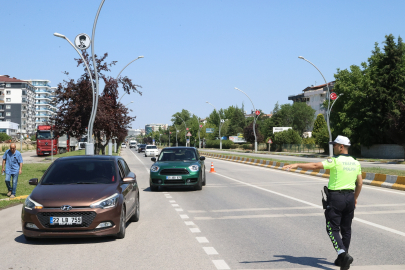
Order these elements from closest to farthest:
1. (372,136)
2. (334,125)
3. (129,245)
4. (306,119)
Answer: (129,245), (372,136), (334,125), (306,119)

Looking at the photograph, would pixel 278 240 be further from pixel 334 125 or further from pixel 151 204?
pixel 334 125

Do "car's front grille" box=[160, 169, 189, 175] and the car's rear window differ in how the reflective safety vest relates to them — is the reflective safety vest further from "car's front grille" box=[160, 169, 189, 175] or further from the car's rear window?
"car's front grille" box=[160, 169, 189, 175]

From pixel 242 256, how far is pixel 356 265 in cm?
150

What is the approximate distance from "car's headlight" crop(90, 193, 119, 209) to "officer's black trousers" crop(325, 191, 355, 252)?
3.53 meters

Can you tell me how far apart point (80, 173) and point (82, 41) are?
16.8 meters

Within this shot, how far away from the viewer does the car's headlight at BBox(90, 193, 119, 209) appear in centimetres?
752

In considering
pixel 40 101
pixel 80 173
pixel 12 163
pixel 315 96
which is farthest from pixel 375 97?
pixel 40 101

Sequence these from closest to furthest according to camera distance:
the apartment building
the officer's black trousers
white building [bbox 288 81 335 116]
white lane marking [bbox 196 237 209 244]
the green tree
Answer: the officer's black trousers, white lane marking [bbox 196 237 209 244], the green tree, white building [bbox 288 81 335 116], the apartment building

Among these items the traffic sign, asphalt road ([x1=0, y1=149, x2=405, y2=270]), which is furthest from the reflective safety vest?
the traffic sign

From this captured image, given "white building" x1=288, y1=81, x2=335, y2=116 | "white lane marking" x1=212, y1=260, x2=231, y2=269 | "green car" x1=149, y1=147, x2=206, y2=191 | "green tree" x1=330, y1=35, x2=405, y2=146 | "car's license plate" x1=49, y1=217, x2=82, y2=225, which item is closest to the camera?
"white lane marking" x1=212, y1=260, x2=231, y2=269

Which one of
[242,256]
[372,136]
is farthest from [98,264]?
[372,136]

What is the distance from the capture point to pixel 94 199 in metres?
7.56

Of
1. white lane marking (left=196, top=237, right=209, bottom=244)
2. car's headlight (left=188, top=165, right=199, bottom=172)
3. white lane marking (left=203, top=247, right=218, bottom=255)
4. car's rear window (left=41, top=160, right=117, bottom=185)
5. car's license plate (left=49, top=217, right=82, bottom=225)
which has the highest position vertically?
car's rear window (left=41, top=160, right=117, bottom=185)

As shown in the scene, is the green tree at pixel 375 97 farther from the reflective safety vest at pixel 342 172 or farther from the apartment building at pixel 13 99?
the apartment building at pixel 13 99
